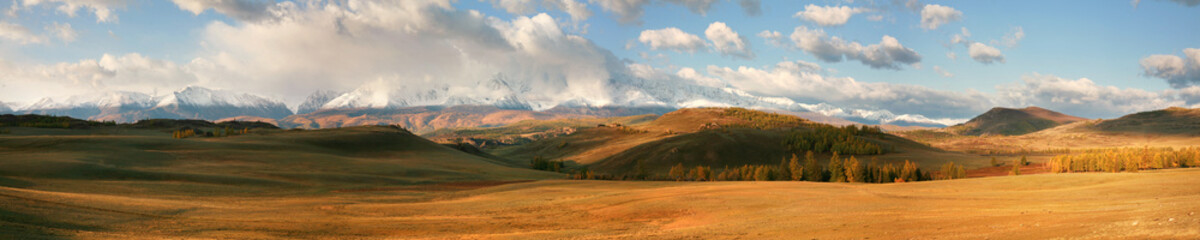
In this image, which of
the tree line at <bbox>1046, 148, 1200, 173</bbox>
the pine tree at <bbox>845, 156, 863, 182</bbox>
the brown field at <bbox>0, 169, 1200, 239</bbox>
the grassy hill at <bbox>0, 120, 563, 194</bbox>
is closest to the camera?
the brown field at <bbox>0, 169, 1200, 239</bbox>

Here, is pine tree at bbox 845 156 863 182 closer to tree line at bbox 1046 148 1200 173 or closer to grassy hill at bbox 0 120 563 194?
tree line at bbox 1046 148 1200 173

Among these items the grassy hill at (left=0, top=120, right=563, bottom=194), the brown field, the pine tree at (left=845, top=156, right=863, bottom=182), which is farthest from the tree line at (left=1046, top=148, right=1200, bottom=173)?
the grassy hill at (left=0, top=120, right=563, bottom=194)

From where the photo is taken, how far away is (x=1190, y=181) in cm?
3472

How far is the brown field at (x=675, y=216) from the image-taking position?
1992 centimetres

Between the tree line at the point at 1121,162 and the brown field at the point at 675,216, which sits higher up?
the tree line at the point at 1121,162

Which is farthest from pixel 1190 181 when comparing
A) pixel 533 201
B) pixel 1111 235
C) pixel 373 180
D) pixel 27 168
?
pixel 27 168

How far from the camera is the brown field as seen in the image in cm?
1992

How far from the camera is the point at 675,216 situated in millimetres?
33875

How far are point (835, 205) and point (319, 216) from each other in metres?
32.0

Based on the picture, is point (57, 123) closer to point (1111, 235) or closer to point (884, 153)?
point (1111, 235)

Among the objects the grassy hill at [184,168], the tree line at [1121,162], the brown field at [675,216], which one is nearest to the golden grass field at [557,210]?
the brown field at [675,216]

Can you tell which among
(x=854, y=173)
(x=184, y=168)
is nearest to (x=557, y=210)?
(x=184, y=168)

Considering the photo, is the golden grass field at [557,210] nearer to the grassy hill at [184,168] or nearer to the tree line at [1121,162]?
the grassy hill at [184,168]

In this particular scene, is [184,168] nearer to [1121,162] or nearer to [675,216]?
[675,216]
